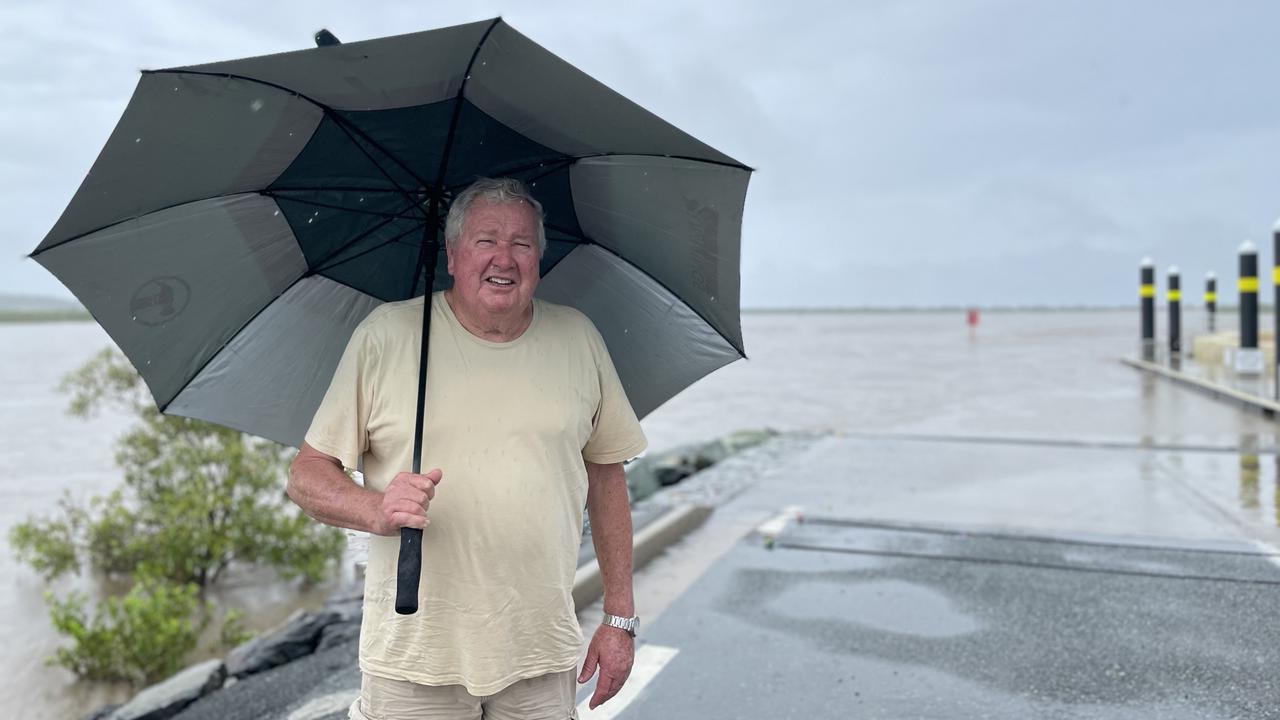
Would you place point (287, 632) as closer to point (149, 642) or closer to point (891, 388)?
point (149, 642)

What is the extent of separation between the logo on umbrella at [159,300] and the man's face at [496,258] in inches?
26.8

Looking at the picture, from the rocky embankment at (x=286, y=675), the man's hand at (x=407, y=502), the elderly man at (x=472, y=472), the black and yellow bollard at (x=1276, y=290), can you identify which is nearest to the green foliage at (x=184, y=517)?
the rocky embankment at (x=286, y=675)

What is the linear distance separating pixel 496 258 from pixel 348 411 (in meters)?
0.48

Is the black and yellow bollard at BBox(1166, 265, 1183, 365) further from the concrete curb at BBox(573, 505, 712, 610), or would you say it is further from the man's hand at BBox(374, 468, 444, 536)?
the man's hand at BBox(374, 468, 444, 536)

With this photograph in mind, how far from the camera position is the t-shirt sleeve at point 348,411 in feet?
7.02

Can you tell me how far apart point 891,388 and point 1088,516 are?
18.4 metres

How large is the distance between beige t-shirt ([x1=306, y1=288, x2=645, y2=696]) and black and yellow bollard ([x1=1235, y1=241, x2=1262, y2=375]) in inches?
649

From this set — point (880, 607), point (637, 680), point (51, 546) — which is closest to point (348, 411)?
point (637, 680)

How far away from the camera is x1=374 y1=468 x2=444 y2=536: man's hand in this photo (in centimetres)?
198

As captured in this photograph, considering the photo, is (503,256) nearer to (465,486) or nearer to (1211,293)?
(465,486)

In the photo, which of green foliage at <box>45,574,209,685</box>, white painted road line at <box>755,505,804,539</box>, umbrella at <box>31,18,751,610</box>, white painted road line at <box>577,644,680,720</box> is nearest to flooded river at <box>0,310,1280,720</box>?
green foliage at <box>45,574,209,685</box>

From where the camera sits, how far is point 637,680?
434 cm

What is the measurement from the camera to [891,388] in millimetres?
25594

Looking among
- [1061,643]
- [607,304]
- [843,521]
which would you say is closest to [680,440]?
[843,521]
